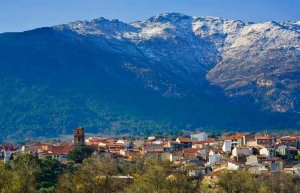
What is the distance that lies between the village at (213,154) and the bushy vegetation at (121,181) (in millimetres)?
9155

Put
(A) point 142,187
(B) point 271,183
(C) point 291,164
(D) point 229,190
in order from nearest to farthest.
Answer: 1. (A) point 142,187
2. (D) point 229,190
3. (B) point 271,183
4. (C) point 291,164

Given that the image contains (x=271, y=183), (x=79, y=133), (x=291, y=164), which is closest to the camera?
(x=271, y=183)

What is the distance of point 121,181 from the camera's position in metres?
78.3

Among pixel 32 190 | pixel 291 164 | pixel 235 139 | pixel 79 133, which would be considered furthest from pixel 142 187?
pixel 235 139

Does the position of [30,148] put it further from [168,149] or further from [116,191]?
[116,191]

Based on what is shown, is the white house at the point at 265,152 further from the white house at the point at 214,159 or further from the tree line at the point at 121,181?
the tree line at the point at 121,181

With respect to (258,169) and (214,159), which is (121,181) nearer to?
(258,169)

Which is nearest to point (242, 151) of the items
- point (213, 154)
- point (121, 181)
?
point (213, 154)

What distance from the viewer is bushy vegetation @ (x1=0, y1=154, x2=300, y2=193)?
60672 millimetres

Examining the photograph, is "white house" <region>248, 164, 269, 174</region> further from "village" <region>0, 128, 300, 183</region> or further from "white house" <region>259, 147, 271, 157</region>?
"white house" <region>259, 147, 271, 157</region>

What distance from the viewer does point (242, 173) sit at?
81.6 m

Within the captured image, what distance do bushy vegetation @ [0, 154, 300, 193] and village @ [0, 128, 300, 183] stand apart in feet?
30.0

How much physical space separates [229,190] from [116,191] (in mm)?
15896

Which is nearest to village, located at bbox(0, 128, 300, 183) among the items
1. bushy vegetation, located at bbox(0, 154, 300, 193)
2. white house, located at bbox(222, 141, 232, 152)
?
white house, located at bbox(222, 141, 232, 152)
